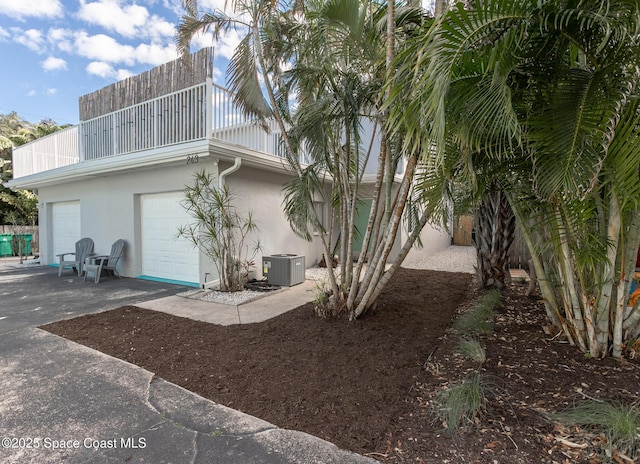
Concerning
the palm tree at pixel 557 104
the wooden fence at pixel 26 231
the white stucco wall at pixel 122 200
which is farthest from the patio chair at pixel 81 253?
the palm tree at pixel 557 104

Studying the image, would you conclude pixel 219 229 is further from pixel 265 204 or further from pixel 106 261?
pixel 106 261

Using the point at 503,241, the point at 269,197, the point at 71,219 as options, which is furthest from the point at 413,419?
the point at 71,219

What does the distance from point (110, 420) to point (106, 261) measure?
23.2 ft

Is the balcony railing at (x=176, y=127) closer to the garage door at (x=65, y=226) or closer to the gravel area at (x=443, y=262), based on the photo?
the garage door at (x=65, y=226)

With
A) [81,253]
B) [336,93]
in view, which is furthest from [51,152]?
[336,93]

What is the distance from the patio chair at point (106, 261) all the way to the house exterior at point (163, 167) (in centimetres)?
19

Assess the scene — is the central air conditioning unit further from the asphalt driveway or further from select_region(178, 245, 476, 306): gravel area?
the asphalt driveway

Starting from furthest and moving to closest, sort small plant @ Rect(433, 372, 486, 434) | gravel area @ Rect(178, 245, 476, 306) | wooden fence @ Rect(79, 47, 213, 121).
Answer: wooden fence @ Rect(79, 47, 213, 121) → gravel area @ Rect(178, 245, 476, 306) → small plant @ Rect(433, 372, 486, 434)

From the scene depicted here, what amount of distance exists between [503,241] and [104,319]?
6.82 metres

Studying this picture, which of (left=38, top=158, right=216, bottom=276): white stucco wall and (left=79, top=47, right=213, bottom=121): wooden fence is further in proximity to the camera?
(left=38, top=158, right=216, bottom=276): white stucco wall

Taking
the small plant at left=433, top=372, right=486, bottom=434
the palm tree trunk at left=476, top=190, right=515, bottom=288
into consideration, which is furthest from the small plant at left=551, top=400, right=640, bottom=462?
the palm tree trunk at left=476, top=190, right=515, bottom=288

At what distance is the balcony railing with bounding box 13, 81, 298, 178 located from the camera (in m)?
6.39

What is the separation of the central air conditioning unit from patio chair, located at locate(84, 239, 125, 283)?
3.79m

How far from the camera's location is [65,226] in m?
10.6
